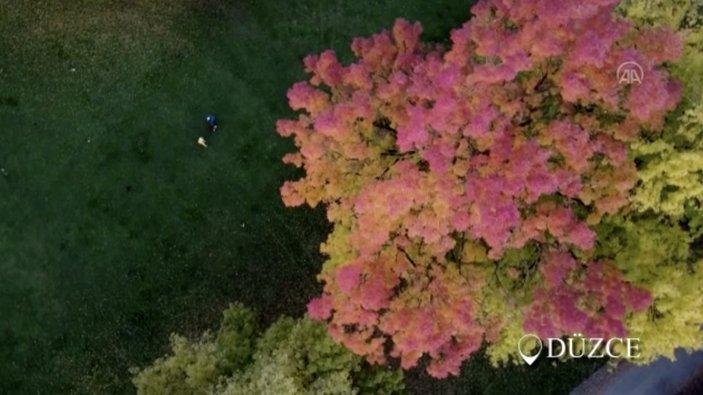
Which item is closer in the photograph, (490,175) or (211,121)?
(490,175)

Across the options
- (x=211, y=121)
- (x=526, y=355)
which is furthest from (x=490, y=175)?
(x=211, y=121)

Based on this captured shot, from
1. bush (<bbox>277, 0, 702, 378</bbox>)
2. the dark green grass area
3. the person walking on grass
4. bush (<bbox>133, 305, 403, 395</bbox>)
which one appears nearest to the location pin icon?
bush (<bbox>277, 0, 702, 378</bbox>)

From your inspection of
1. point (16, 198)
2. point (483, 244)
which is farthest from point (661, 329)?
point (16, 198)

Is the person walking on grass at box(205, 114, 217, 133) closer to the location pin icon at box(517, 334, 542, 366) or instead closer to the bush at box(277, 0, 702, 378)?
the bush at box(277, 0, 702, 378)

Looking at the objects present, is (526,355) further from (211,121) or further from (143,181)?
(143,181)

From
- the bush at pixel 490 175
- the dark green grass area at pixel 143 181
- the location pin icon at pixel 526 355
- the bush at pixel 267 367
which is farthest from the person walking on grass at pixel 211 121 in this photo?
the location pin icon at pixel 526 355

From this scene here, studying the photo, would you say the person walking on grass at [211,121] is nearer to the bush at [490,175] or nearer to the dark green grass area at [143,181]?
the dark green grass area at [143,181]
